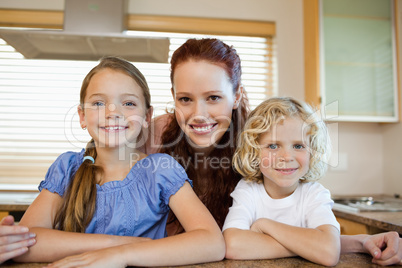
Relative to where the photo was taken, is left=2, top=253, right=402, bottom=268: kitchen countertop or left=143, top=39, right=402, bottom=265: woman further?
left=143, top=39, right=402, bottom=265: woman

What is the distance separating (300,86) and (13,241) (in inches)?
92.6

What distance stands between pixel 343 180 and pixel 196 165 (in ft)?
5.81

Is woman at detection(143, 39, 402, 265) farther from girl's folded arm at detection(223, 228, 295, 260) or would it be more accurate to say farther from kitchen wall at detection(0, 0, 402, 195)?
kitchen wall at detection(0, 0, 402, 195)

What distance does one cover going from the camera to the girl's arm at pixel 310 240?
76 centimetres

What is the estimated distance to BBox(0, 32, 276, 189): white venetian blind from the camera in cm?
258

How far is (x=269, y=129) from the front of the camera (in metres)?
1.01

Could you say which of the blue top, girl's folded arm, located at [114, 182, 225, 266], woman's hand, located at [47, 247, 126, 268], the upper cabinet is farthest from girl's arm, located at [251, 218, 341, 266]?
the upper cabinet

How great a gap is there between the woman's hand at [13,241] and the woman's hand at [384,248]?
76 cm

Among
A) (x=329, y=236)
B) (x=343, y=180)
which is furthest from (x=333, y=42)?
(x=329, y=236)

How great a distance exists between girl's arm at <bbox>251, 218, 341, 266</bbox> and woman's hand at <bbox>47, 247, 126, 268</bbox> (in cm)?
36

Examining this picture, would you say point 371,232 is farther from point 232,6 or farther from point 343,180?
point 232,6

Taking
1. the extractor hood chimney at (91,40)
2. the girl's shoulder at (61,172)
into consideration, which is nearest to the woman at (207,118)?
the girl's shoulder at (61,172)

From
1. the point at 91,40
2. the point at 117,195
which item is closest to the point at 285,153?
the point at 117,195

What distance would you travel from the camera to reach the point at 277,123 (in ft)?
3.29
